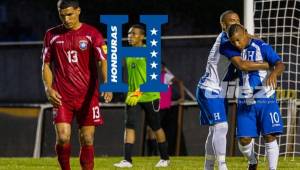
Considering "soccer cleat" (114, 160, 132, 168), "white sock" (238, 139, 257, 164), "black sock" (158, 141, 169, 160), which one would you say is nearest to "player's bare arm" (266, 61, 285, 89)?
"white sock" (238, 139, 257, 164)

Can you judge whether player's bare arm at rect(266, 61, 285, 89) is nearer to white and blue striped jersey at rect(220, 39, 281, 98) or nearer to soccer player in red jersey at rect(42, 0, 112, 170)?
white and blue striped jersey at rect(220, 39, 281, 98)

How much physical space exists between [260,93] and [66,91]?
2365 millimetres

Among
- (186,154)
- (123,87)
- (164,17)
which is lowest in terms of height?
(186,154)

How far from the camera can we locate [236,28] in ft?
40.6

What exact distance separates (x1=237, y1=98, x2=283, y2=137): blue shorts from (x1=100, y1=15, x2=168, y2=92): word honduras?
643 cm

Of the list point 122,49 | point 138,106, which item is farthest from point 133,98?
point 122,49

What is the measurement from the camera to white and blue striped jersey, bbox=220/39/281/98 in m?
12.6

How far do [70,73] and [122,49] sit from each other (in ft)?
29.1

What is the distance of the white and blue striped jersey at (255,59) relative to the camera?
12648mm

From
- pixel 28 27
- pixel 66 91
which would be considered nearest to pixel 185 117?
pixel 28 27

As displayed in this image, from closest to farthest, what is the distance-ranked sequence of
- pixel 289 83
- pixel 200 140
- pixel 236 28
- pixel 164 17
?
pixel 236 28
pixel 289 83
pixel 200 140
pixel 164 17

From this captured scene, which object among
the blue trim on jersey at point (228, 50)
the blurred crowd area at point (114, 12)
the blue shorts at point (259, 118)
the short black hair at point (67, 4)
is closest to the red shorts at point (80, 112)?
the short black hair at point (67, 4)

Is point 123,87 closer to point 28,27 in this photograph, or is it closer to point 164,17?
point 164,17

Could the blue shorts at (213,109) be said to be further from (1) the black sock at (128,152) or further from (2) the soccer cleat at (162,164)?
(1) the black sock at (128,152)
